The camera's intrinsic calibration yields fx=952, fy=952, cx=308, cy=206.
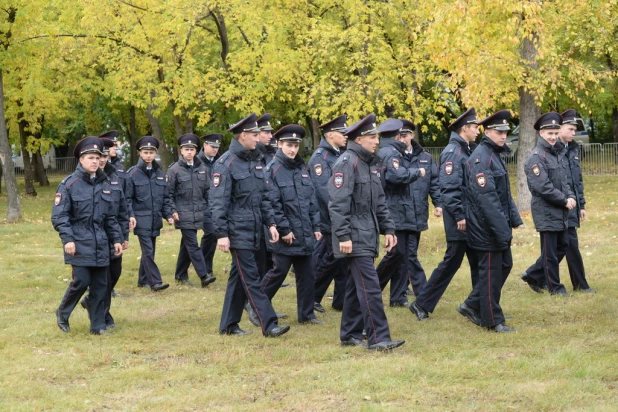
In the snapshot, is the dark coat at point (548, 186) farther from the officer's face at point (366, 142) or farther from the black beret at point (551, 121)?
the officer's face at point (366, 142)

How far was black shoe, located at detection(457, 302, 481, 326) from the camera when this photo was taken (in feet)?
31.9

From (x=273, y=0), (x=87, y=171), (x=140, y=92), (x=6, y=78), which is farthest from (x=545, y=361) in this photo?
(x=6, y=78)

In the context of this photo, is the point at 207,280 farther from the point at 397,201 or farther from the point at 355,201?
the point at 355,201

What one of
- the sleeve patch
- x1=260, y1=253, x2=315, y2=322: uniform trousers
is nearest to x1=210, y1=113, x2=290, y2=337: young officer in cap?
x1=260, y1=253, x2=315, y2=322: uniform trousers

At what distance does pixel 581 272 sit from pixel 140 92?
19.6 meters

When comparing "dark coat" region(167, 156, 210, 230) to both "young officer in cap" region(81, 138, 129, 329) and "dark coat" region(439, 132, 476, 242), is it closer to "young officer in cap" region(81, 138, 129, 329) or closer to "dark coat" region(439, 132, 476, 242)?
"young officer in cap" region(81, 138, 129, 329)

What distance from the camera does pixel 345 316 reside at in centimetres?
894

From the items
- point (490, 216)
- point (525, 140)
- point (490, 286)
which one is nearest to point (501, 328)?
point (490, 286)

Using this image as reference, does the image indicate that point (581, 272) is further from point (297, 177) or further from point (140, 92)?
point (140, 92)

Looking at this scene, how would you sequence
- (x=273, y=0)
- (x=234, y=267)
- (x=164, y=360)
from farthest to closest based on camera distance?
(x=273, y=0) → (x=234, y=267) → (x=164, y=360)

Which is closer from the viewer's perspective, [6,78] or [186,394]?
[186,394]

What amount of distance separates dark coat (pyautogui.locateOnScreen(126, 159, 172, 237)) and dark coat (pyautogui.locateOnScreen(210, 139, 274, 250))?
12.8ft

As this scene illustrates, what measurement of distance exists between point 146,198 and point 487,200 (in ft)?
18.5

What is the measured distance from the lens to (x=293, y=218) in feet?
32.4
